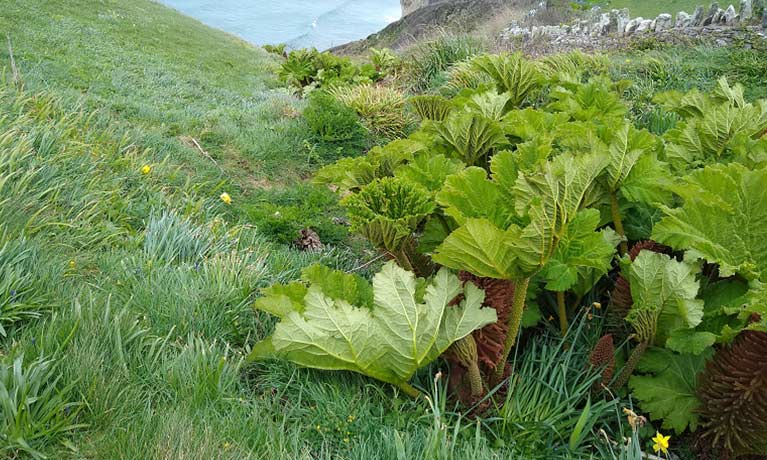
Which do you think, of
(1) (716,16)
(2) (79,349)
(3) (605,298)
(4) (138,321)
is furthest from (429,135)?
(1) (716,16)

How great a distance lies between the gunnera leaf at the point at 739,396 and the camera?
158cm

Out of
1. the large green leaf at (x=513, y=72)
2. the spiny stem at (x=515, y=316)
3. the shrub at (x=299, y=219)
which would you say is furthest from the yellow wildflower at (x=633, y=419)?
the shrub at (x=299, y=219)

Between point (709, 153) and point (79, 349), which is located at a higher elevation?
point (709, 153)

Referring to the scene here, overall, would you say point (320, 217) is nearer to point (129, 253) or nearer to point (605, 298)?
point (129, 253)

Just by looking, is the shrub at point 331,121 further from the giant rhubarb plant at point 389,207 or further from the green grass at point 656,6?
the green grass at point 656,6

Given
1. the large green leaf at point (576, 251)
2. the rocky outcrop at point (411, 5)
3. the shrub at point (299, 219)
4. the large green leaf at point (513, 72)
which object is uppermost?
the rocky outcrop at point (411, 5)

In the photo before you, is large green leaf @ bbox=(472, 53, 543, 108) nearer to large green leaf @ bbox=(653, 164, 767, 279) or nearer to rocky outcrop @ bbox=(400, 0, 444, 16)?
large green leaf @ bbox=(653, 164, 767, 279)

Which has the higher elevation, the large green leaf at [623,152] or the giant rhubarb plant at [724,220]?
the large green leaf at [623,152]

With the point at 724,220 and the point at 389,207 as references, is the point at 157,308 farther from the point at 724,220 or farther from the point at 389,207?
the point at 724,220

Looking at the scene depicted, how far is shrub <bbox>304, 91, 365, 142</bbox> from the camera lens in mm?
5992

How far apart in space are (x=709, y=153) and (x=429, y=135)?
4.21 feet

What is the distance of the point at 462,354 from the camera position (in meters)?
1.78

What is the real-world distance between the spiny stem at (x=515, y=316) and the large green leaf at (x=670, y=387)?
0.44 meters

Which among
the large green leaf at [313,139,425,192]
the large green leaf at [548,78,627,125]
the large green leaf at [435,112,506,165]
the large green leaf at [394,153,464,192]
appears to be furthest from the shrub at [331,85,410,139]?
the large green leaf at [394,153,464,192]
